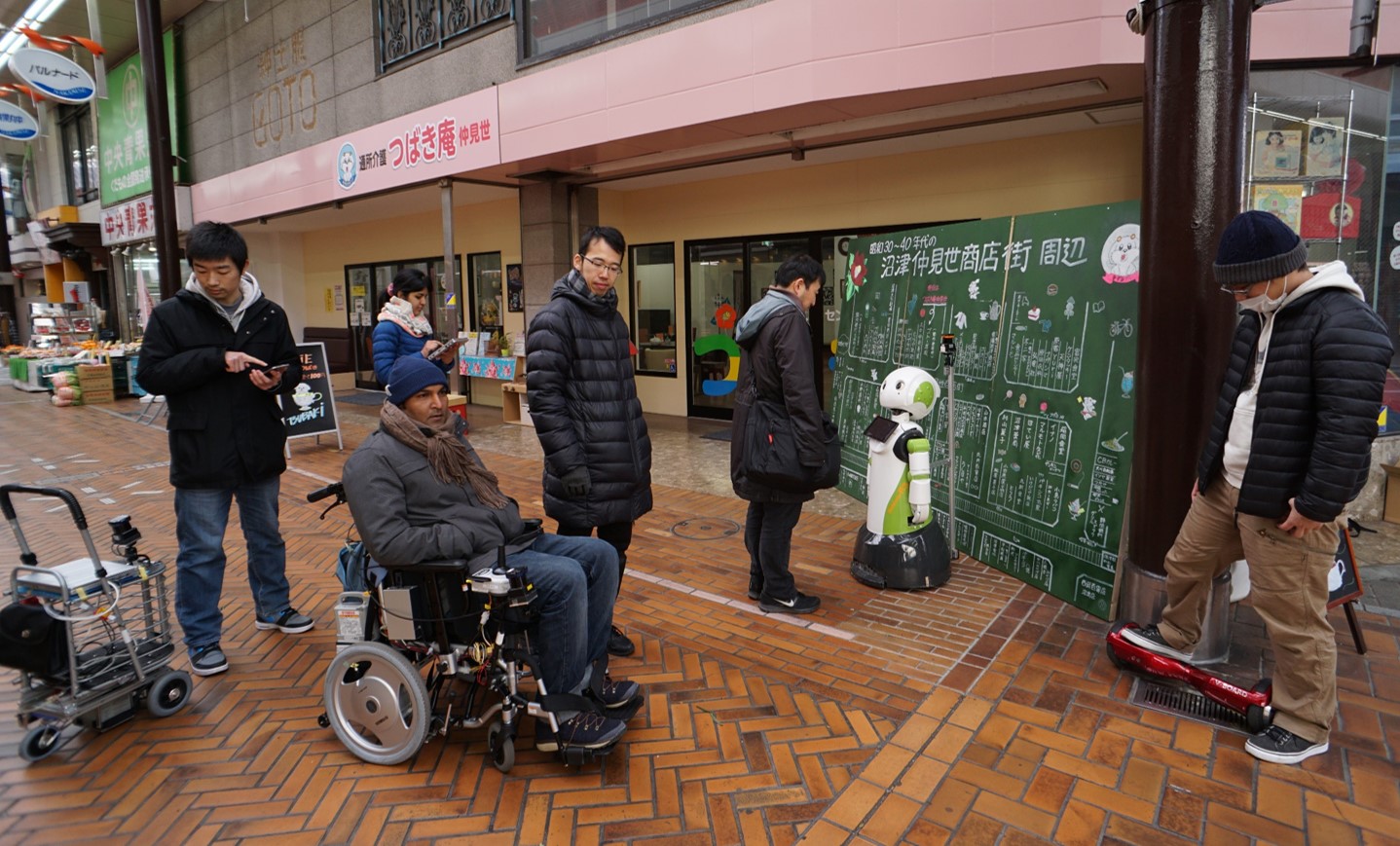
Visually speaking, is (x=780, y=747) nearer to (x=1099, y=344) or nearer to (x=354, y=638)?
(x=354, y=638)

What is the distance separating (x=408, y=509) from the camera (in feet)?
8.95

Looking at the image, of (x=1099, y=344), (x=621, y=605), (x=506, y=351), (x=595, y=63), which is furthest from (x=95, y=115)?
(x=1099, y=344)

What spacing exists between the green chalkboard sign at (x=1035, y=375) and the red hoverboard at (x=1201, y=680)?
53 cm

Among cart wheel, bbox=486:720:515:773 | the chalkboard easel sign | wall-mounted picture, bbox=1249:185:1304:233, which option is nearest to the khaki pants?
the chalkboard easel sign

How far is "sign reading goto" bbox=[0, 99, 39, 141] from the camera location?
13812mm

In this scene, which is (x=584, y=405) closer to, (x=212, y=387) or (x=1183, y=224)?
(x=212, y=387)

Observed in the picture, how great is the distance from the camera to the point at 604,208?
1061cm

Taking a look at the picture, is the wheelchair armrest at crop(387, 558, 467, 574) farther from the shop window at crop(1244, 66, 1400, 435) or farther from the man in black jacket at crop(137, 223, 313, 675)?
the shop window at crop(1244, 66, 1400, 435)

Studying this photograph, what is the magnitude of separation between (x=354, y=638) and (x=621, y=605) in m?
1.64

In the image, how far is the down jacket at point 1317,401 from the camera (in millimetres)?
2518

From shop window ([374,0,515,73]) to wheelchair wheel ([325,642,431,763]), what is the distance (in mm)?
7828

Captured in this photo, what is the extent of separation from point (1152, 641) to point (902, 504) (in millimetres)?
1379

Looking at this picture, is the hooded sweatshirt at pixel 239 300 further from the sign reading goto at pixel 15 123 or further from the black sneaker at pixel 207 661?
the sign reading goto at pixel 15 123

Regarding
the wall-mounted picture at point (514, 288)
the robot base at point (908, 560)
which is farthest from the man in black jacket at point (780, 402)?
the wall-mounted picture at point (514, 288)
